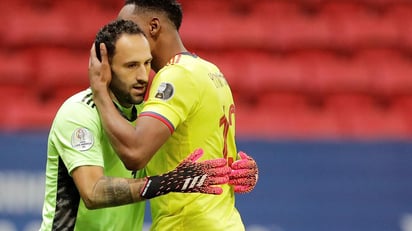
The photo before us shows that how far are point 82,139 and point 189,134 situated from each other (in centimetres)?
46

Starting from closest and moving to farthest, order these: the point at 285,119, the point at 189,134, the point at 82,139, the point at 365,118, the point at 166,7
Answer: the point at 82,139 < the point at 189,134 < the point at 166,7 < the point at 285,119 < the point at 365,118

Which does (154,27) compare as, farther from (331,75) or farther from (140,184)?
(331,75)

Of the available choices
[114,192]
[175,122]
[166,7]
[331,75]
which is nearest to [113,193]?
[114,192]

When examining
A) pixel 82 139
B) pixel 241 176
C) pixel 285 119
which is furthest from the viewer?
pixel 285 119

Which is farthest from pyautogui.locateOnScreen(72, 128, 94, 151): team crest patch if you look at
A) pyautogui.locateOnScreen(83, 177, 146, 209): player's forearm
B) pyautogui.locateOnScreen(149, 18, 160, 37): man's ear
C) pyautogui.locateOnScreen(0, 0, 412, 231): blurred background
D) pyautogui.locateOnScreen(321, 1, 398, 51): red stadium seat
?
pyautogui.locateOnScreen(321, 1, 398, 51): red stadium seat

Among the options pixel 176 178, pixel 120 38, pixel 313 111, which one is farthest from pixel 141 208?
pixel 313 111

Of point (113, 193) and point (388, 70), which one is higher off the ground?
point (388, 70)

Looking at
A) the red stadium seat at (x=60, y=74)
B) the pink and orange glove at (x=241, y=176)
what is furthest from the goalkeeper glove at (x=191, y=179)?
the red stadium seat at (x=60, y=74)

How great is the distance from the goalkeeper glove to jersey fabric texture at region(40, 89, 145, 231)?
25 cm

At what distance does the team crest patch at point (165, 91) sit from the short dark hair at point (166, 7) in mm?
483

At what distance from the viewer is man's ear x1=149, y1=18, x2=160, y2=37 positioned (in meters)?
4.11

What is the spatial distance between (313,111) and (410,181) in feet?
4.57

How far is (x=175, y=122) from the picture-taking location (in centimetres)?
377

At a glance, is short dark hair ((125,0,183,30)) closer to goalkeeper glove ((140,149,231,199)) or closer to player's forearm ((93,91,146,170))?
player's forearm ((93,91,146,170))
